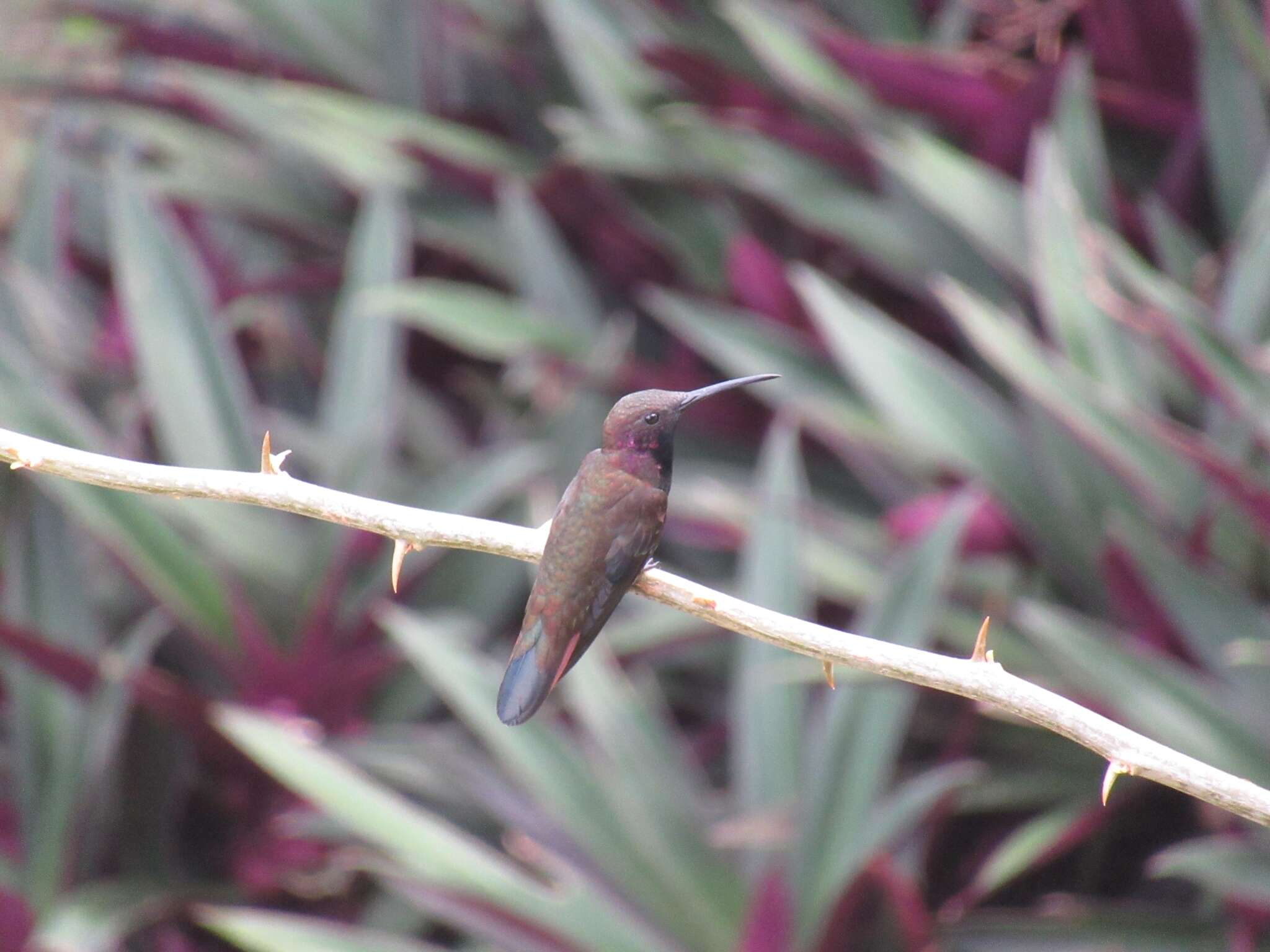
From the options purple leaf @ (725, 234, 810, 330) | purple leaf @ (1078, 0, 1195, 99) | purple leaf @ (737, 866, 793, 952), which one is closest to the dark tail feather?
purple leaf @ (737, 866, 793, 952)

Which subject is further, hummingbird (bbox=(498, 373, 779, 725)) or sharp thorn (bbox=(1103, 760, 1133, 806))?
hummingbird (bbox=(498, 373, 779, 725))

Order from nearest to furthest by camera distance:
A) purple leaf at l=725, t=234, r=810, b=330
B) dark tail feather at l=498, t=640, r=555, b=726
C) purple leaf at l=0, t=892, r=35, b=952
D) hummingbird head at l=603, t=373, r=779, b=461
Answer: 1. dark tail feather at l=498, t=640, r=555, b=726
2. hummingbird head at l=603, t=373, r=779, b=461
3. purple leaf at l=0, t=892, r=35, b=952
4. purple leaf at l=725, t=234, r=810, b=330

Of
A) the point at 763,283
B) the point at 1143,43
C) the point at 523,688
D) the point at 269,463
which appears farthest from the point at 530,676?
the point at 1143,43

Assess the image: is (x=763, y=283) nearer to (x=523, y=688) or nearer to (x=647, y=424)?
(x=647, y=424)

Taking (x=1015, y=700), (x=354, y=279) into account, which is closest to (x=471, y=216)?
(x=354, y=279)

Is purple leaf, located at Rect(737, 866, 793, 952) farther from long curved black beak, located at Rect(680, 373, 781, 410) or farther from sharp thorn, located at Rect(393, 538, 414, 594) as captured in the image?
sharp thorn, located at Rect(393, 538, 414, 594)

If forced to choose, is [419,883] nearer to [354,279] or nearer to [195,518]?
[195,518]

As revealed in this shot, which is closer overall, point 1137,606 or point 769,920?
point 769,920
